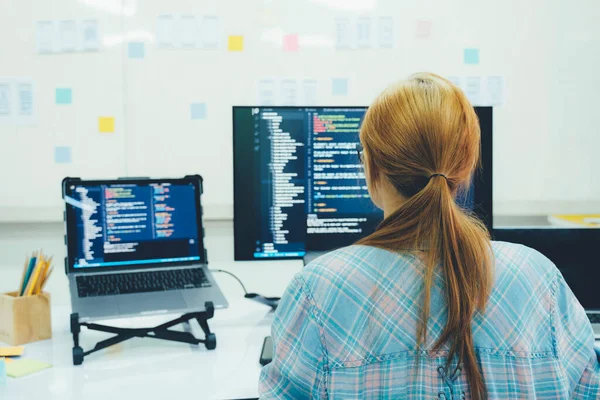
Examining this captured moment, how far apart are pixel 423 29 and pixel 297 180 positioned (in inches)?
35.4

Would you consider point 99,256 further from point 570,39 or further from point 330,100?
point 570,39

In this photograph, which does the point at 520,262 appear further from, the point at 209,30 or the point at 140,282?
the point at 209,30

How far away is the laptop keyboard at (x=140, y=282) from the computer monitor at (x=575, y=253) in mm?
818

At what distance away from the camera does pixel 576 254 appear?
147cm

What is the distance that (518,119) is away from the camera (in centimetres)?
218

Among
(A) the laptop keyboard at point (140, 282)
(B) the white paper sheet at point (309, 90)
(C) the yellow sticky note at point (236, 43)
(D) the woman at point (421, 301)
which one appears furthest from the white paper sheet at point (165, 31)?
(D) the woman at point (421, 301)

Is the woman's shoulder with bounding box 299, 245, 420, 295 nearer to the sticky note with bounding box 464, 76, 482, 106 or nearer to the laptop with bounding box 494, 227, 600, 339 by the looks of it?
the laptop with bounding box 494, 227, 600, 339

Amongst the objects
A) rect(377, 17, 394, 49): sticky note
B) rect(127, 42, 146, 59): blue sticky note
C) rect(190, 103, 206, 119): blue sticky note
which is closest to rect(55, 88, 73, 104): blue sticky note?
rect(127, 42, 146, 59): blue sticky note

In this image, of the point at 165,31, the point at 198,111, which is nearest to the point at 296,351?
the point at 198,111

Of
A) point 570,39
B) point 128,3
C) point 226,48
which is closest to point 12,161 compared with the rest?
point 128,3

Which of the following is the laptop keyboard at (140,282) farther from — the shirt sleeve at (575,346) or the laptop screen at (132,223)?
the shirt sleeve at (575,346)

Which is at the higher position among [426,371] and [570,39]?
[570,39]

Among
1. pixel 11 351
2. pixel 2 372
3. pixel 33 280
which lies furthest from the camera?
pixel 33 280

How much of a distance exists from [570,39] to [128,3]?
1504 mm
